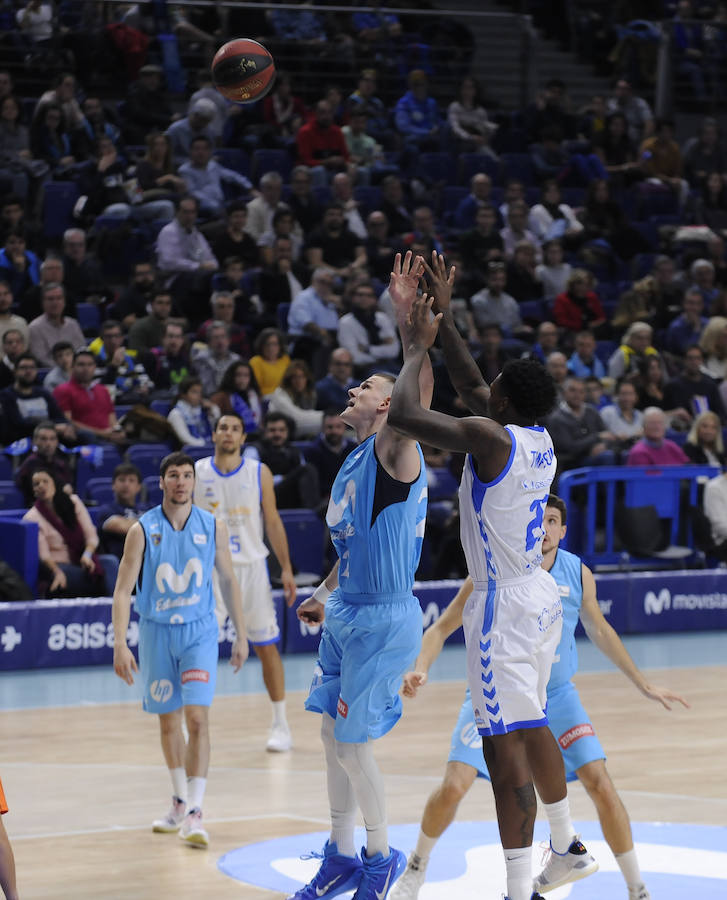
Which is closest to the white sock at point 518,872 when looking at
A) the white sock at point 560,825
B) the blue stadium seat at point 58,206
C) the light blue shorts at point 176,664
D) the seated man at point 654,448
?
the white sock at point 560,825

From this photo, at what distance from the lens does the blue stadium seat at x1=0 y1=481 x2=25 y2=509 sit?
11.5 meters

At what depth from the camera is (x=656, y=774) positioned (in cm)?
835

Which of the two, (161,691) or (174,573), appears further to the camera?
(174,573)

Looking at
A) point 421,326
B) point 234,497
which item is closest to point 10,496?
point 234,497

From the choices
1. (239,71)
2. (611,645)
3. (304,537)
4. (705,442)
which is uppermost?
(239,71)

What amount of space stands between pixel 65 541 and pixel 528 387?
6.67 meters

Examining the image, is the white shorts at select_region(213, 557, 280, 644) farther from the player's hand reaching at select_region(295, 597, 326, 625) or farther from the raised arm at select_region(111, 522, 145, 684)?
the player's hand reaching at select_region(295, 597, 326, 625)

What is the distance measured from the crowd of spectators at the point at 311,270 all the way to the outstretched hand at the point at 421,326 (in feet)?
20.8

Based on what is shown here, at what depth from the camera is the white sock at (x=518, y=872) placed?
5.11m

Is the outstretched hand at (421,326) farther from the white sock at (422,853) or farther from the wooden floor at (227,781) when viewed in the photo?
the wooden floor at (227,781)

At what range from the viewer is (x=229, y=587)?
7.64 m

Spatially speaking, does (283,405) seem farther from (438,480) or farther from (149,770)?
(149,770)

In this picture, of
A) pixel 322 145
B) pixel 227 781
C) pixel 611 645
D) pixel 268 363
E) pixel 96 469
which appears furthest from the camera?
pixel 322 145

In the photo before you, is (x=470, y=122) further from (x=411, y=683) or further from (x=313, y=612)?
(x=411, y=683)
